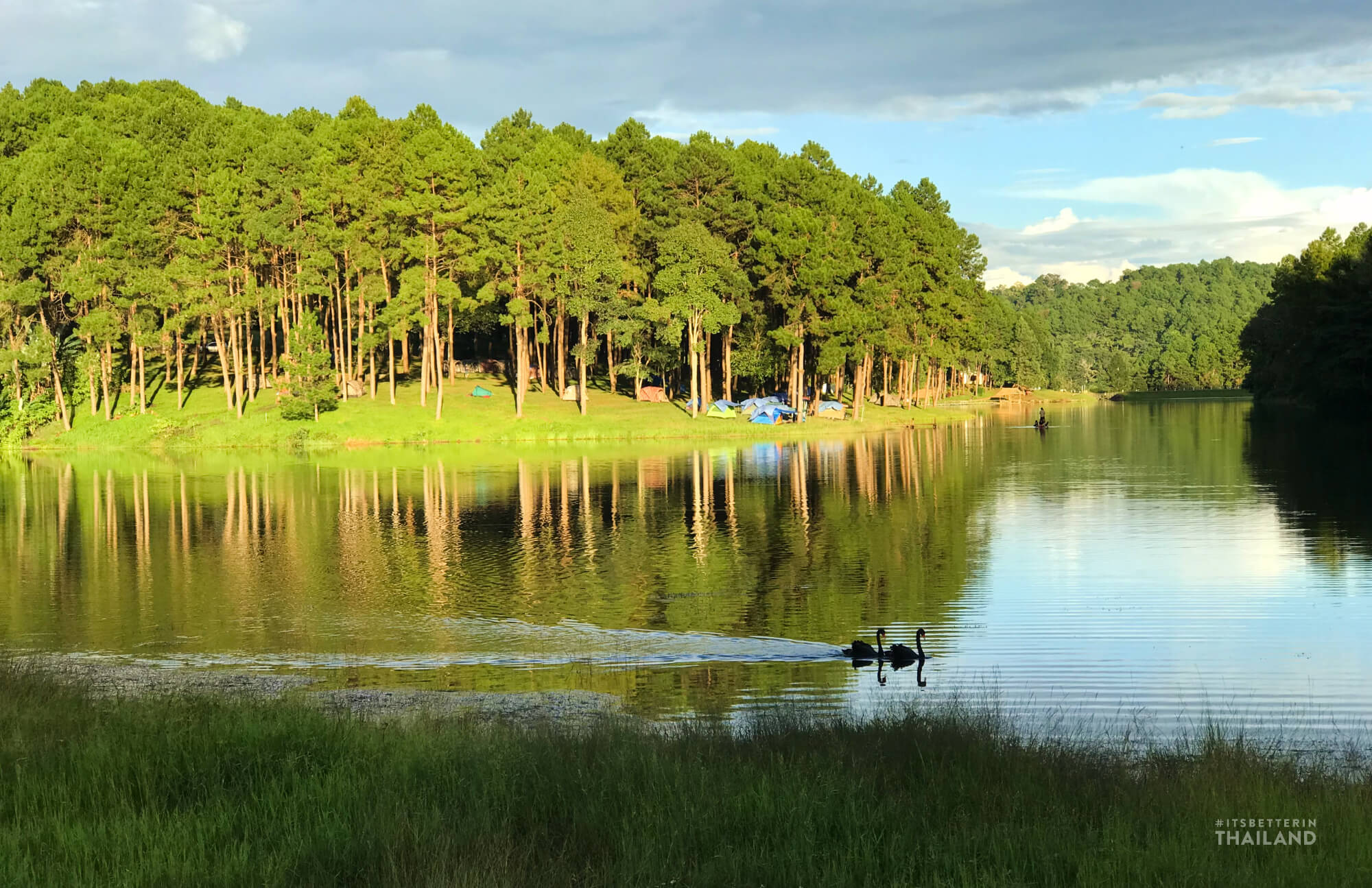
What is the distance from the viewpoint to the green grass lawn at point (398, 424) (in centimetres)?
8212

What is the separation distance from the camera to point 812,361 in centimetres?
10975

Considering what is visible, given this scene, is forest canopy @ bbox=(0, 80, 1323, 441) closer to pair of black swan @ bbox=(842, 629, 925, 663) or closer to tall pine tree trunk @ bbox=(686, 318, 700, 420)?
tall pine tree trunk @ bbox=(686, 318, 700, 420)

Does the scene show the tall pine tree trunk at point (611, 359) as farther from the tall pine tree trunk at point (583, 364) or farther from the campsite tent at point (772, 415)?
the campsite tent at point (772, 415)

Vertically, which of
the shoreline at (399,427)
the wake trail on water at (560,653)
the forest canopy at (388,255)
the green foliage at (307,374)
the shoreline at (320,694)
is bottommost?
the wake trail on water at (560,653)

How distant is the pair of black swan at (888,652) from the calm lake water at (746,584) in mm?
472

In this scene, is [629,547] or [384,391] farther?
[384,391]

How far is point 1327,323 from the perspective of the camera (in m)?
99.0

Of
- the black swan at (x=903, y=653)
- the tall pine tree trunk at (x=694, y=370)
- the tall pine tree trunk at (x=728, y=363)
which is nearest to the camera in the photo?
the black swan at (x=903, y=653)

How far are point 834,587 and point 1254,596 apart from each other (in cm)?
977

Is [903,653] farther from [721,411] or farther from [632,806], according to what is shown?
[721,411]

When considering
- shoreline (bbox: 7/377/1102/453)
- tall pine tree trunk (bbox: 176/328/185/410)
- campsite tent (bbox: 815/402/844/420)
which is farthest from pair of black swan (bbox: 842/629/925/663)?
campsite tent (bbox: 815/402/844/420)

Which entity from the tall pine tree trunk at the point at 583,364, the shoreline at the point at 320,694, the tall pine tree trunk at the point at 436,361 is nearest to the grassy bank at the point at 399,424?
the tall pine tree trunk at the point at 436,361

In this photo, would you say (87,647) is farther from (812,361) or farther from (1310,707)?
(812,361)

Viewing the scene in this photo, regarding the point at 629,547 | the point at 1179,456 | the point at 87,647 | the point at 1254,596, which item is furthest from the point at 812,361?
→ the point at 87,647
